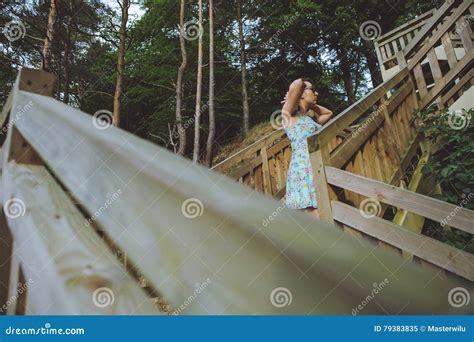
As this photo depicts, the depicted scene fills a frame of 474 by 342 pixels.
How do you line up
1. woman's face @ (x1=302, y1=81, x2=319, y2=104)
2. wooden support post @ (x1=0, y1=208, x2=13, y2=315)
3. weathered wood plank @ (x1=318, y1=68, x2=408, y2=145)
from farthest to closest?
woman's face @ (x1=302, y1=81, x2=319, y2=104) → weathered wood plank @ (x1=318, y1=68, x2=408, y2=145) → wooden support post @ (x1=0, y1=208, x2=13, y2=315)

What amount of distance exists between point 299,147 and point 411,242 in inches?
62.0

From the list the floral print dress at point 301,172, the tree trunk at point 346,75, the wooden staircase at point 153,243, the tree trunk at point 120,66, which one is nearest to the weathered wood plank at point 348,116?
the floral print dress at point 301,172

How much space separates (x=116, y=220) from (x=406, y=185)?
375 cm

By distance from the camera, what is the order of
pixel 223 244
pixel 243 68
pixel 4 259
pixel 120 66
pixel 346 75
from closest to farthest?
pixel 223 244
pixel 4 259
pixel 120 66
pixel 243 68
pixel 346 75

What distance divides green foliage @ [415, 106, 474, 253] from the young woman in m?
1.21

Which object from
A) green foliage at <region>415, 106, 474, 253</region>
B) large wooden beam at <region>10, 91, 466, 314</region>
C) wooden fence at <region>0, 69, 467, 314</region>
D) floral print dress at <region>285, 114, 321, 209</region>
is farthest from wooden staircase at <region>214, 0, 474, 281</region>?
large wooden beam at <region>10, 91, 466, 314</region>

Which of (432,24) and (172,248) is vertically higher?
(432,24)

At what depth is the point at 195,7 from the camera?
57.6 ft

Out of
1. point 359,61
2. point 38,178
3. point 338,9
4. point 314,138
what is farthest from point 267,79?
point 38,178

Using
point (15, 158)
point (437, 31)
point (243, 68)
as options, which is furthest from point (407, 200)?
point (243, 68)

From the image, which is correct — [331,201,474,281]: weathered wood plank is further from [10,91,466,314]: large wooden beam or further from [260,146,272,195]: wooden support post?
[260,146,272,195]: wooden support post

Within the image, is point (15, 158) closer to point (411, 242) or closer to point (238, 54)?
point (411, 242)

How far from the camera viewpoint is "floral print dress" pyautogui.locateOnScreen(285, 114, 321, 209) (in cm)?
335

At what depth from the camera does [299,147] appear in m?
3.55
